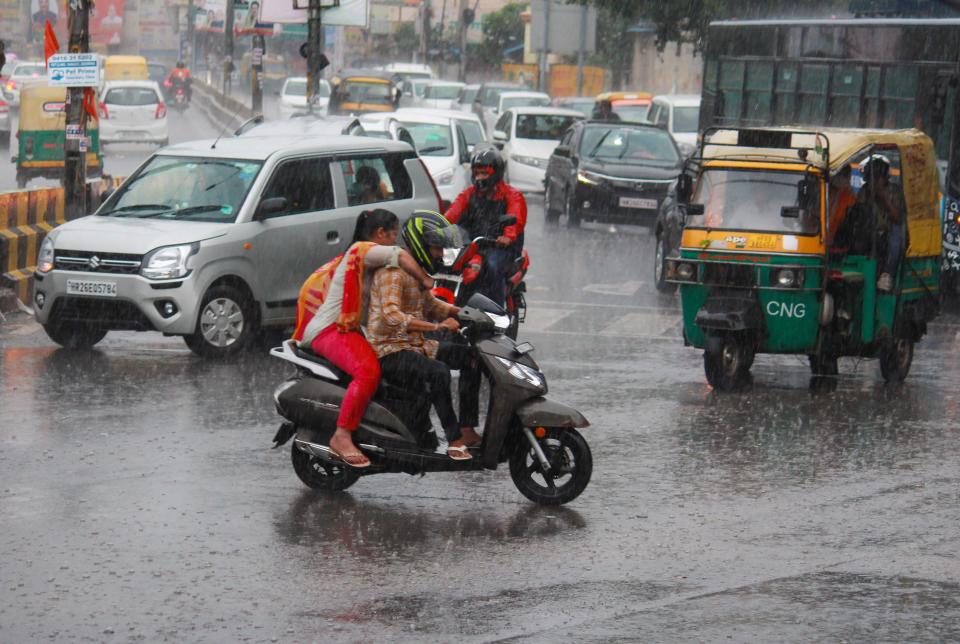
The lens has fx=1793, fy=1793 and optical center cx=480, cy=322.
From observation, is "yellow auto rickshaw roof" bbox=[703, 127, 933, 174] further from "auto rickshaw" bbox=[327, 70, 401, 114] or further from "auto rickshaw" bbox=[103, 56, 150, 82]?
"auto rickshaw" bbox=[103, 56, 150, 82]

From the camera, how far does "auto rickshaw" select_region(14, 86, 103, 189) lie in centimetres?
3478

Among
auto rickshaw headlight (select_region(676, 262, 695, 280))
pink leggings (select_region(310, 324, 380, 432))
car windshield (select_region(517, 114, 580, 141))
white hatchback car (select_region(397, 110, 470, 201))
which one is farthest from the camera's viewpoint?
car windshield (select_region(517, 114, 580, 141))

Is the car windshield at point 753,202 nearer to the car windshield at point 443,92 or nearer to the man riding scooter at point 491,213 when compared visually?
the man riding scooter at point 491,213

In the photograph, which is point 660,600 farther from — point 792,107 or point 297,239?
point 792,107

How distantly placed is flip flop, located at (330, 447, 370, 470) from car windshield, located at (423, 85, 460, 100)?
155ft

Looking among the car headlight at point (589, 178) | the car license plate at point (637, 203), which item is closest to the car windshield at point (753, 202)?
the car license plate at point (637, 203)

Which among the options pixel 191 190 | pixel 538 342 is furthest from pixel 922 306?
pixel 191 190

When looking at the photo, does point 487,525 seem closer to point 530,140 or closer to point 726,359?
point 726,359

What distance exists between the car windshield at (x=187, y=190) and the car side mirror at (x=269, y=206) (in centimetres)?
17

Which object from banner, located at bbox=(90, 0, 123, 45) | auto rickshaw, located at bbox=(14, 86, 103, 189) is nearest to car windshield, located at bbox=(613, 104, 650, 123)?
auto rickshaw, located at bbox=(14, 86, 103, 189)

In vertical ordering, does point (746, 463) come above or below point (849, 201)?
below

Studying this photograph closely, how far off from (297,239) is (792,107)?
979cm

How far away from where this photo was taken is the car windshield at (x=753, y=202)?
519 inches

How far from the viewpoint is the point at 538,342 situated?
619 inches
